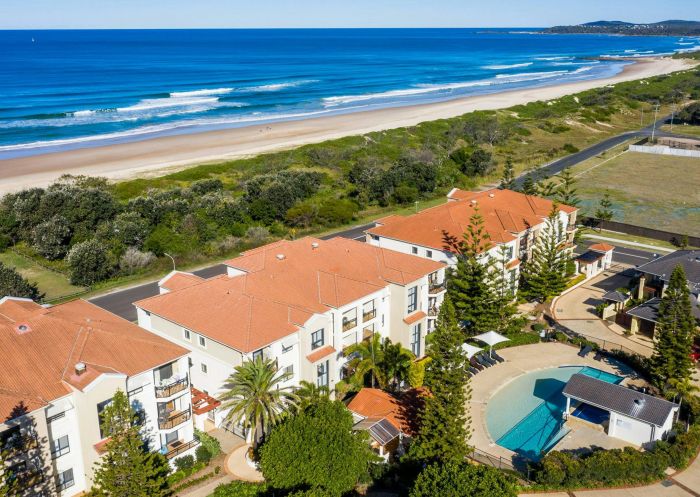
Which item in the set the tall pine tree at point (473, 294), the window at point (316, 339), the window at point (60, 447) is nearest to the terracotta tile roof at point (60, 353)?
the window at point (60, 447)

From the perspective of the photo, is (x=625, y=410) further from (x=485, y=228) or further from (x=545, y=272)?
(x=485, y=228)

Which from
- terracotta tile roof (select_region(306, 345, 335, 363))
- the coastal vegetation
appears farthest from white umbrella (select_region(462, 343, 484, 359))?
the coastal vegetation

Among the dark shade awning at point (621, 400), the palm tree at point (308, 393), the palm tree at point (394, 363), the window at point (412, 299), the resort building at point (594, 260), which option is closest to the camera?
the palm tree at point (308, 393)

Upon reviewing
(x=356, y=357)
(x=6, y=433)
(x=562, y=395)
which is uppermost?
(x=6, y=433)

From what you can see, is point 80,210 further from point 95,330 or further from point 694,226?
point 694,226

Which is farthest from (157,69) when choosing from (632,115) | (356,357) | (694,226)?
(356,357)

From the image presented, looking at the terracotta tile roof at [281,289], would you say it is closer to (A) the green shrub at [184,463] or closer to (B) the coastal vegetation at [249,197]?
(A) the green shrub at [184,463]

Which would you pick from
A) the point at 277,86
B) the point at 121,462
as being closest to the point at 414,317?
the point at 121,462
